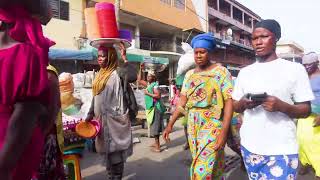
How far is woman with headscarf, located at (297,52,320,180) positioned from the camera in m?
4.75

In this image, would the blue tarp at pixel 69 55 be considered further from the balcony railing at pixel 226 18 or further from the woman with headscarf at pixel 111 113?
the balcony railing at pixel 226 18

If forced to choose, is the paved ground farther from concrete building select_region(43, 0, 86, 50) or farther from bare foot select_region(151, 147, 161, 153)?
concrete building select_region(43, 0, 86, 50)

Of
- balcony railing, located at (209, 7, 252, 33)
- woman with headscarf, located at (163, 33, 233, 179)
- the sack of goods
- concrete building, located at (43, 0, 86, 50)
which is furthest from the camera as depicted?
balcony railing, located at (209, 7, 252, 33)

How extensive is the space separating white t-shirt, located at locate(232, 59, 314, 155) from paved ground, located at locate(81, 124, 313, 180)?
2750 millimetres

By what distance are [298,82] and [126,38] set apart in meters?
2.45

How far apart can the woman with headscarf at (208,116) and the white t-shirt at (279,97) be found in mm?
661

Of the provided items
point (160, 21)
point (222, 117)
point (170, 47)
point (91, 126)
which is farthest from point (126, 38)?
point (170, 47)

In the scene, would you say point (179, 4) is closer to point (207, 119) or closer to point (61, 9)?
point (61, 9)

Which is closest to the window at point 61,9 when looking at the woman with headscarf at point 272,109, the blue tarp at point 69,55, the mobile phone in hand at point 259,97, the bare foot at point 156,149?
the blue tarp at point 69,55

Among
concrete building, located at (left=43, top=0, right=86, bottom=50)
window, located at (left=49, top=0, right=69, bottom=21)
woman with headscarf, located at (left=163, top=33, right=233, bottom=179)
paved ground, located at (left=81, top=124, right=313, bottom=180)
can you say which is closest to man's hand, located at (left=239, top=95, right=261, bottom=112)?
woman with headscarf, located at (left=163, top=33, right=233, bottom=179)

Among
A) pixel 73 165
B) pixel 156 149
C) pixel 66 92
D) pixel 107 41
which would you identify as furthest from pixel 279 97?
pixel 156 149

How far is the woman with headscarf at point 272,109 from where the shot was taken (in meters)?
2.58

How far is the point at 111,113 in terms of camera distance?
4086 mm

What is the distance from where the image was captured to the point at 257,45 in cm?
276
